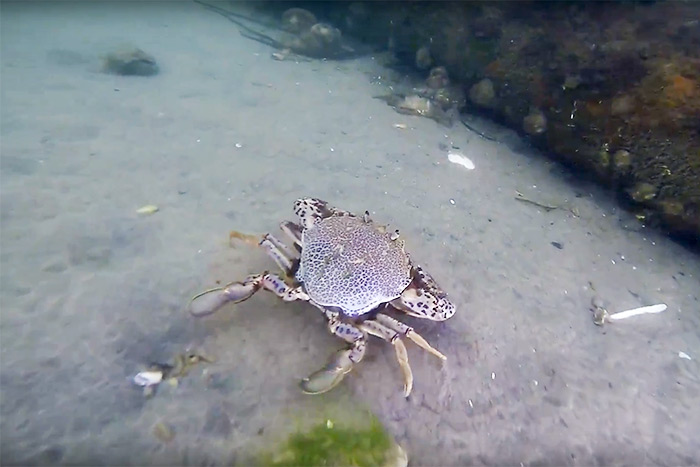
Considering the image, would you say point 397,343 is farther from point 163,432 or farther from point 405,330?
point 163,432

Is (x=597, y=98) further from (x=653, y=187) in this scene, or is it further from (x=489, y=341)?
(x=489, y=341)

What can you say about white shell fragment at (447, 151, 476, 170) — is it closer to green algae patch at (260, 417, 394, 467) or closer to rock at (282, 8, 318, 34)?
green algae patch at (260, 417, 394, 467)

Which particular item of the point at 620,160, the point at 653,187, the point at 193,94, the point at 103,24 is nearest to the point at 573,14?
the point at 620,160

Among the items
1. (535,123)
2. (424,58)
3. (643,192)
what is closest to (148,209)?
(535,123)

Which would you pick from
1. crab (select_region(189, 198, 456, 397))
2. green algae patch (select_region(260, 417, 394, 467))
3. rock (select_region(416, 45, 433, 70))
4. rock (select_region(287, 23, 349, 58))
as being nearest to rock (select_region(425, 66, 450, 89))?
rock (select_region(416, 45, 433, 70))

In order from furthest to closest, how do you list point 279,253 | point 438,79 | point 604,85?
point 438,79 → point 604,85 → point 279,253

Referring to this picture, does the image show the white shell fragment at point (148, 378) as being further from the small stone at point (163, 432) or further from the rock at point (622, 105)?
the rock at point (622, 105)

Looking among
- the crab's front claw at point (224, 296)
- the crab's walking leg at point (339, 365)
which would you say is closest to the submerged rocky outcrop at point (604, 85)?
the crab's walking leg at point (339, 365)
